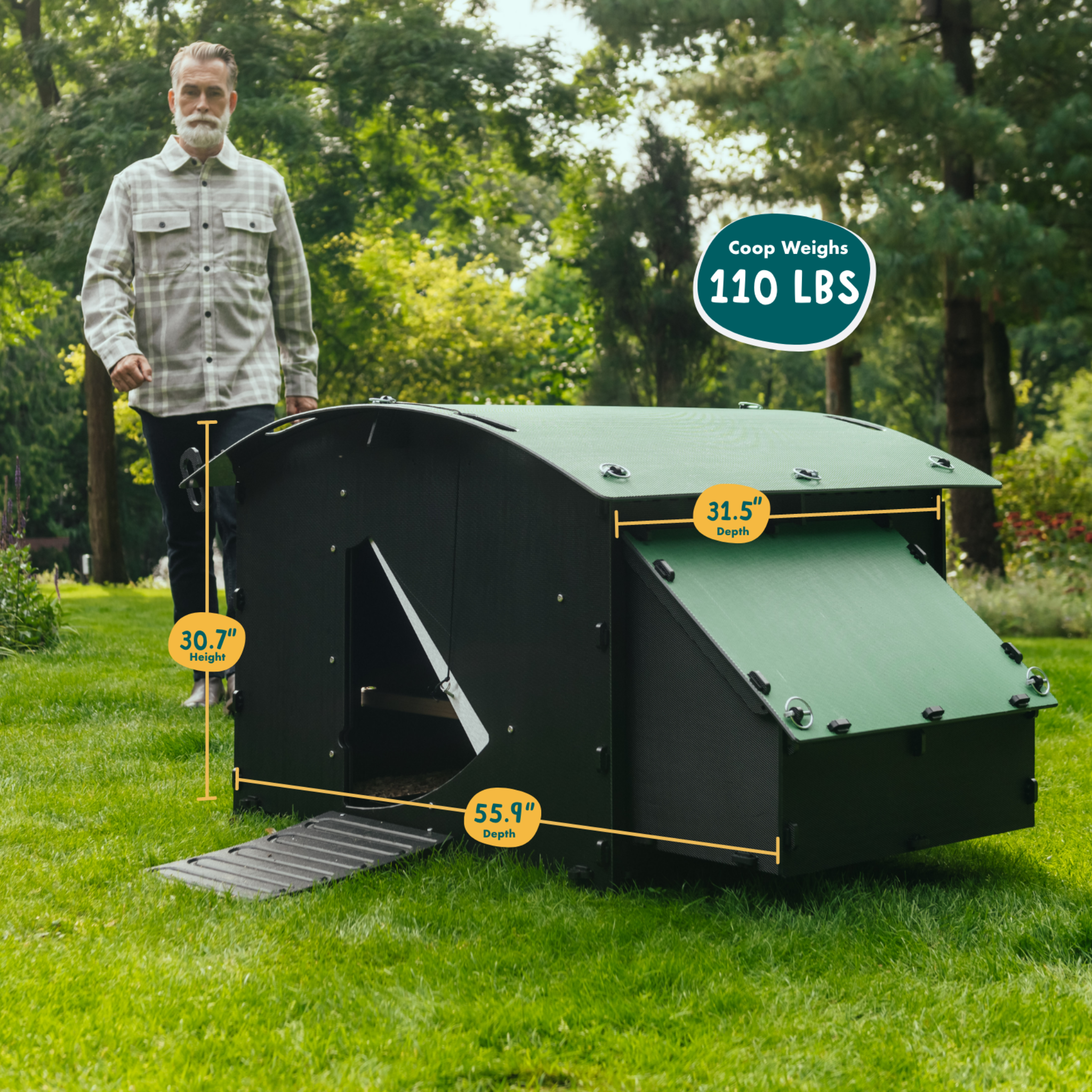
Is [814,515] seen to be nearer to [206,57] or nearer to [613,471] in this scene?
[613,471]

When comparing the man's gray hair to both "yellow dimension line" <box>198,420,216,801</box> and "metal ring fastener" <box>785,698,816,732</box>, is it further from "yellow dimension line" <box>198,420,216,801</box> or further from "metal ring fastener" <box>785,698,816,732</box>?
"metal ring fastener" <box>785,698,816,732</box>

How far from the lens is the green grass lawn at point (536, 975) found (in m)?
2.37

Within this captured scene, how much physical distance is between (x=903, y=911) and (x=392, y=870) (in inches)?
52.4

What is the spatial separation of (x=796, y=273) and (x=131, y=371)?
519 centimetres

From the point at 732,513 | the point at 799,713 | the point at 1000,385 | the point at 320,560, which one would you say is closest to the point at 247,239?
the point at 320,560

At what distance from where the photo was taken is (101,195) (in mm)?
14047

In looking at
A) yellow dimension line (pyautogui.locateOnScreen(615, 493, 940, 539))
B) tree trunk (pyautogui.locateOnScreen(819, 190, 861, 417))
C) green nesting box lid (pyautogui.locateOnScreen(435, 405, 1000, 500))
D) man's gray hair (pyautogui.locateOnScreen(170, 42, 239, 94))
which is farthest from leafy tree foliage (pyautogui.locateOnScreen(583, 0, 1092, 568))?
yellow dimension line (pyautogui.locateOnScreen(615, 493, 940, 539))

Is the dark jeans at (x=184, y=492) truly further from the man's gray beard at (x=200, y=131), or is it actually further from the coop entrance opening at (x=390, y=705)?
the man's gray beard at (x=200, y=131)

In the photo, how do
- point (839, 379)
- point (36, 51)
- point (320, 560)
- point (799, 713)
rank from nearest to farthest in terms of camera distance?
point (799, 713) < point (320, 560) < point (839, 379) < point (36, 51)

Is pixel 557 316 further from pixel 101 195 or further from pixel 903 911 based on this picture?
pixel 903 911

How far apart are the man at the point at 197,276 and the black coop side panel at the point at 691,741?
7.47 feet

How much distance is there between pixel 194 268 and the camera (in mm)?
5145

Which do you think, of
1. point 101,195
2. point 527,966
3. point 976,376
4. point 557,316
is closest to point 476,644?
point 527,966

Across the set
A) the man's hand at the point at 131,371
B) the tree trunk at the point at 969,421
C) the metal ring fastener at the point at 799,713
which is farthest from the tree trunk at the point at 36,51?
the metal ring fastener at the point at 799,713
